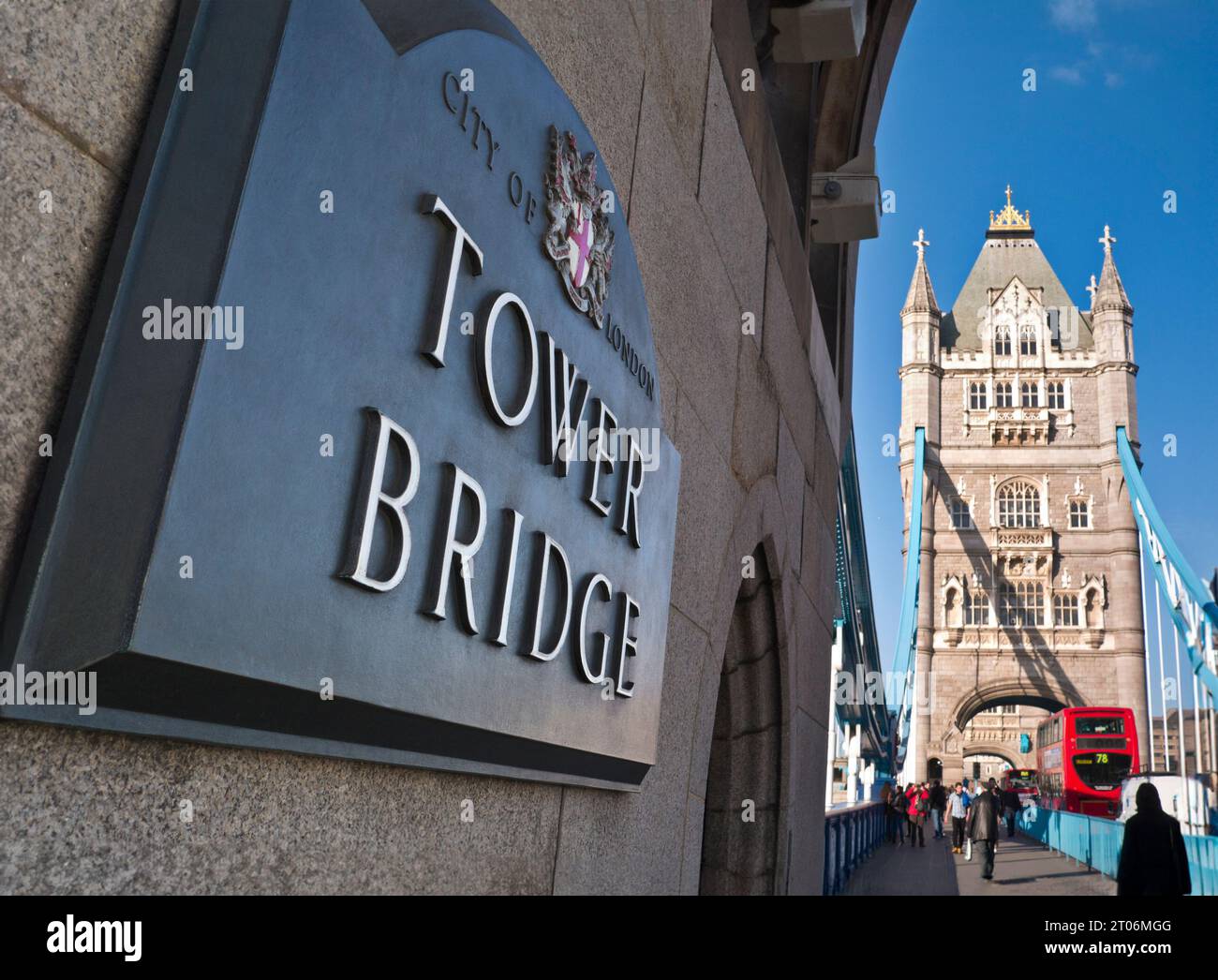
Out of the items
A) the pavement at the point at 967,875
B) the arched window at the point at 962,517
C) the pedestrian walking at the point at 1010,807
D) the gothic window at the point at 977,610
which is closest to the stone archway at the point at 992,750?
the gothic window at the point at 977,610

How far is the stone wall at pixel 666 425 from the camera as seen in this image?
0.88 metres

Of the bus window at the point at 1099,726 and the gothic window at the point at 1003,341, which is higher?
the gothic window at the point at 1003,341

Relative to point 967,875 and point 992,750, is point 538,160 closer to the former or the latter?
point 967,875

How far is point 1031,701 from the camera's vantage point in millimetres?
45500

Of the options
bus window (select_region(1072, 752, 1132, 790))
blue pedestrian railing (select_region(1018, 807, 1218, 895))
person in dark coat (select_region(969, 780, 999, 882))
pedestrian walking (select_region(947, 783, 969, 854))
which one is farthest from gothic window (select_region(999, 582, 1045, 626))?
person in dark coat (select_region(969, 780, 999, 882))

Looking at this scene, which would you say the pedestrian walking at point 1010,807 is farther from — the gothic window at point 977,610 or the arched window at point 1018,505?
the arched window at point 1018,505

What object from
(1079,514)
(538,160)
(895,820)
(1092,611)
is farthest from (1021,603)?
(538,160)

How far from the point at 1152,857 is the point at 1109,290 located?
51.8m

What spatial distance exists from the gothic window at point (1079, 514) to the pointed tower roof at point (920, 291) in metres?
11.9

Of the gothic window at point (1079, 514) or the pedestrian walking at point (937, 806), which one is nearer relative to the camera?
the pedestrian walking at point (937, 806)

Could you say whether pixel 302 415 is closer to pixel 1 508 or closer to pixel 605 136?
pixel 1 508

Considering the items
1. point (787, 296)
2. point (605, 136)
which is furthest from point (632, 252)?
point (787, 296)

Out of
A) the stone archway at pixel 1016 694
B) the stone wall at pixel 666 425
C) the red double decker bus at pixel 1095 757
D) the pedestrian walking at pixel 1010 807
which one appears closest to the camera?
the stone wall at pixel 666 425
